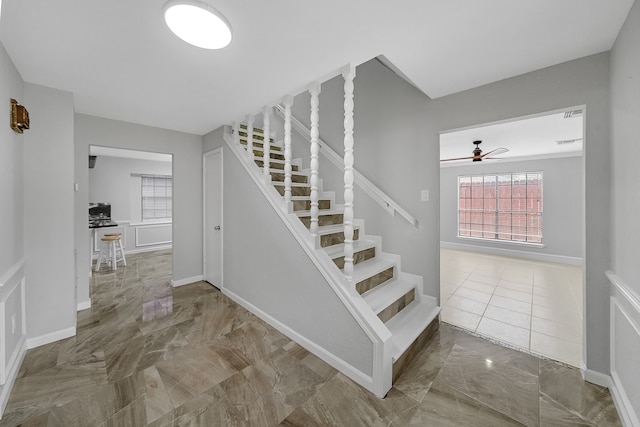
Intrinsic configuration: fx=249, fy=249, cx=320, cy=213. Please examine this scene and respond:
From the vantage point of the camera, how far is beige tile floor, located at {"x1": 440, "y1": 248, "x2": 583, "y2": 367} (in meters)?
2.37

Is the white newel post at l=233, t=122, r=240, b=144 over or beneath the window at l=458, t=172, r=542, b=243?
over

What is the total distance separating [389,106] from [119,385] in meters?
3.52

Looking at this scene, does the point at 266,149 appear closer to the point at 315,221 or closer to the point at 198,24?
the point at 315,221

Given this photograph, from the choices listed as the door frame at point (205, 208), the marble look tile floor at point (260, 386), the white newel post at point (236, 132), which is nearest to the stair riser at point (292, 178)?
the white newel post at point (236, 132)

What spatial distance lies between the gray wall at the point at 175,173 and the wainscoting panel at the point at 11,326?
3.30ft

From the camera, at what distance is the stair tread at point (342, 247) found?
241 cm

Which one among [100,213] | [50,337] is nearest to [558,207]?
[50,337]

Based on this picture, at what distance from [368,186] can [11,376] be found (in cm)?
344

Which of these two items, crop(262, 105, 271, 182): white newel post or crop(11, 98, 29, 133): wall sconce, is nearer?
crop(11, 98, 29, 133): wall sconce

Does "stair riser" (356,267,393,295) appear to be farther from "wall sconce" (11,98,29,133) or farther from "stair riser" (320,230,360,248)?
"wall sconce" (11,98,29,133)

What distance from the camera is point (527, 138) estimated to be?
4.22 metres

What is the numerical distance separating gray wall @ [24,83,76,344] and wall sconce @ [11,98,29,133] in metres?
0.36

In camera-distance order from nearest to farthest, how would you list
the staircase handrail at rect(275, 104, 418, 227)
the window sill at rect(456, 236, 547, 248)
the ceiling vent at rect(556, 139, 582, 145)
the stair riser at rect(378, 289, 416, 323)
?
the stair riser at rect(378, 289, 416, 323)
the staircase handrail at rect(275, 104, 418, 227)
the ceiling vent at rect(556, 139, 582, 145)
the window sill at rect(456, 236, 547, 248)

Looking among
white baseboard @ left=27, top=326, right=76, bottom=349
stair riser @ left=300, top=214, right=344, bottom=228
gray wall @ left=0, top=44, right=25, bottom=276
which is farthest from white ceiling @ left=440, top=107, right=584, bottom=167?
white baseboard @ left=27, top=326, right=76, bottom=349
